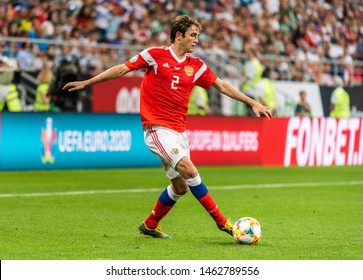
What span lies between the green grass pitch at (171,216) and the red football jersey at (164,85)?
1.30 meters

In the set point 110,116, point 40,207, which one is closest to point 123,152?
point 110,116

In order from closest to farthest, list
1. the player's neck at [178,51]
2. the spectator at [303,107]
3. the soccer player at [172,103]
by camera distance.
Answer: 1. the soccer player at [172,103]
2. the player's neck at [178,51]
3. the spectator at [303,107]

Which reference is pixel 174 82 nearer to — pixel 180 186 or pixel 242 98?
pixel 242 98

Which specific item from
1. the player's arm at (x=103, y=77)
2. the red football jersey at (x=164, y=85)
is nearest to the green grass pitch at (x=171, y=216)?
the red football jersey at (x=164, y=85)

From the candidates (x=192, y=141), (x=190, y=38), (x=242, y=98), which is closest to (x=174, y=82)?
(x=190, y=38)

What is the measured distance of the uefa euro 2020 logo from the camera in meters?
21.5

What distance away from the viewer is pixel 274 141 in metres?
26.0

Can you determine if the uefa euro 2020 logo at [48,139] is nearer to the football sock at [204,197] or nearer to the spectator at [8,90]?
the spectator at [8,90]

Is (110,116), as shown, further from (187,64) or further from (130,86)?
(187,64)

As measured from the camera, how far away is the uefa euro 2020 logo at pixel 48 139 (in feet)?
70.4

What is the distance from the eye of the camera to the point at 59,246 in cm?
1035

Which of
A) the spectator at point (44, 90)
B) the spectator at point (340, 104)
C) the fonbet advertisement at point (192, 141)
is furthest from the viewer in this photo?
the spectator at point (340, 104)

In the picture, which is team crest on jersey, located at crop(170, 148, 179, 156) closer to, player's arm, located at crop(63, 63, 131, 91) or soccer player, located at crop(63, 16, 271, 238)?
soccer player, located at crop(63, 16, 271, 238)

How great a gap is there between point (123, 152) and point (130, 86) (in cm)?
428
